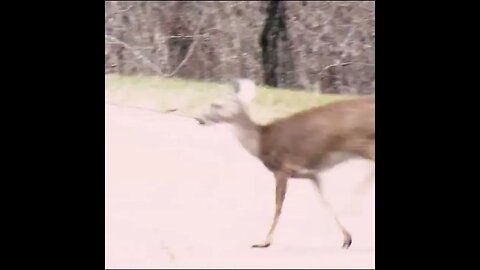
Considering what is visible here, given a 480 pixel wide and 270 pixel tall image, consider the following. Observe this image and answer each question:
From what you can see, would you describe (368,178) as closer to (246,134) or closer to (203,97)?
(246,134)

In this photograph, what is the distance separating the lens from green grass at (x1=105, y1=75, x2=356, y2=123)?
125 centimetres

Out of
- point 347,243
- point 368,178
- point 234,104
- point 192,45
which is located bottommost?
point 347,243

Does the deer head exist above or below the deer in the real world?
above

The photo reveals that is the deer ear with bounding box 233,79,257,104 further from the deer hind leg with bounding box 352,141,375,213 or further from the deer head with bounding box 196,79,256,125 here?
the deer hind leg with bounding box 352,141,375,213

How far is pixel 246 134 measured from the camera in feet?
4.12

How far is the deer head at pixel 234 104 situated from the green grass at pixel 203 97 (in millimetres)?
13

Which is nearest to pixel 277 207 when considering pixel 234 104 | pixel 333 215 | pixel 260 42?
pixel 333 215

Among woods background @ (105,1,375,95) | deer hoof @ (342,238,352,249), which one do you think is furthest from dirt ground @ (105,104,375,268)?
woods background @ (105,1,375,95)

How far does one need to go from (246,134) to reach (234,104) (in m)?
0.06

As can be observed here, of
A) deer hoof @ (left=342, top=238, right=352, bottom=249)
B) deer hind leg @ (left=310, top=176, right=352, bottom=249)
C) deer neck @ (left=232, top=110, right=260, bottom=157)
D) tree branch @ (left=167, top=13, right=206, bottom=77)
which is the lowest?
deer hoof @ (left=342, top=238, right=352, bottom=249)

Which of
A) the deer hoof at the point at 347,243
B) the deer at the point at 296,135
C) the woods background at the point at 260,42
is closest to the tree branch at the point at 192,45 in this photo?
the woods background at the point at 260,42

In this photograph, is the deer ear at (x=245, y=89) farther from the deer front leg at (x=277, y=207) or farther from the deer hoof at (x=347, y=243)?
the deer hoof at (x=347, y=243)

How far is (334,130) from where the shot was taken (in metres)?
1.23
